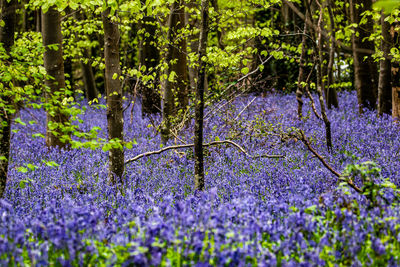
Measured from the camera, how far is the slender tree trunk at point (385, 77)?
963 centimetres

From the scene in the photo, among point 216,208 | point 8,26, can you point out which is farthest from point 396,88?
point 8,26

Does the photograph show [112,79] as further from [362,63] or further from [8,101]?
[362,63]

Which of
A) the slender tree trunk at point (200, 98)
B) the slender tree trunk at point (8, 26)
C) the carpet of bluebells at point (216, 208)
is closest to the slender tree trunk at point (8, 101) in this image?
the slender tree trunk at point (8, 26)

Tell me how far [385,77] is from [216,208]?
7468mm

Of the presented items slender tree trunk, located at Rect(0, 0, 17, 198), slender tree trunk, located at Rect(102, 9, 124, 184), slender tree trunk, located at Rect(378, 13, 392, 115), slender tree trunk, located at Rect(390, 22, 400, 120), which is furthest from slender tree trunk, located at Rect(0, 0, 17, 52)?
slender tree trunk, located at Rect(390, 22, 400, 120)

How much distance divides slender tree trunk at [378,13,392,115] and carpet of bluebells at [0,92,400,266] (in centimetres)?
78

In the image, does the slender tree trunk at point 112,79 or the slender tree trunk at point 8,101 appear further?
the slender tree trunk at point 112,79

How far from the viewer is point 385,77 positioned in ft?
32.6

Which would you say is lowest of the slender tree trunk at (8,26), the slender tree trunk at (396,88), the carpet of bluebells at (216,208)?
the carpet of bluebells at (216,208)

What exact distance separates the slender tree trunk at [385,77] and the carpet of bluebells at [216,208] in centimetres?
78

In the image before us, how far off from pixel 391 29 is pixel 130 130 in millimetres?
7605

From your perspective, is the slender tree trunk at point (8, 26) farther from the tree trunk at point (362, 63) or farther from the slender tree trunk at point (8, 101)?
the tree trunk at point (362, 63)

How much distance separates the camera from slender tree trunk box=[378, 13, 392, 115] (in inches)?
379

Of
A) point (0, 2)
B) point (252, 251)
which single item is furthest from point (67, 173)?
point (252, 251)
